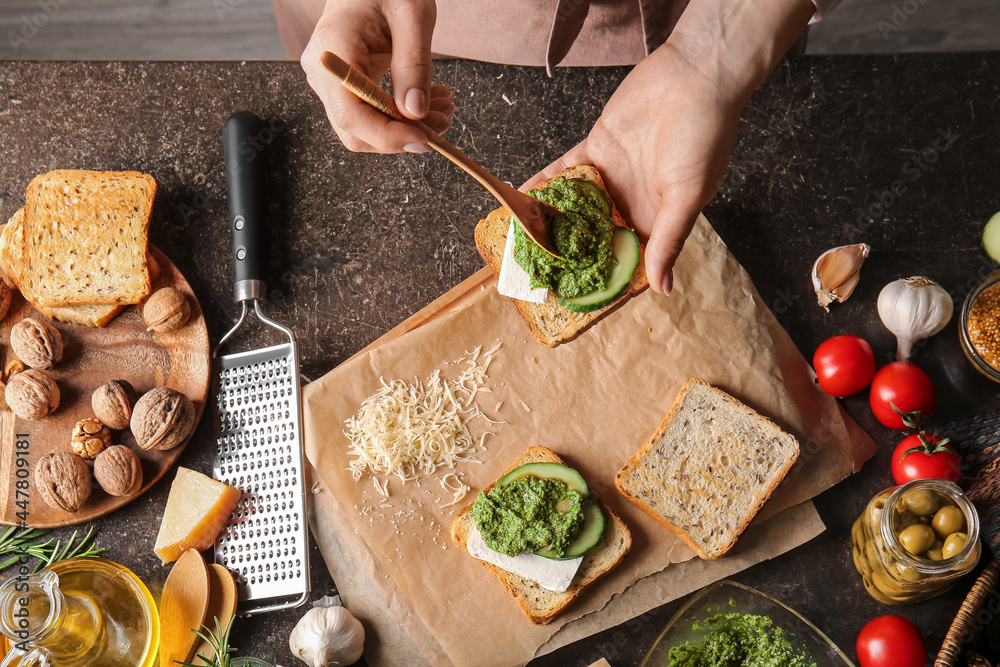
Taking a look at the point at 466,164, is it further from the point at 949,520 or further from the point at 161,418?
the point at 949,520

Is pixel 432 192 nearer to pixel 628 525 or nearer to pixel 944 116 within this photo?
pixel 628 525

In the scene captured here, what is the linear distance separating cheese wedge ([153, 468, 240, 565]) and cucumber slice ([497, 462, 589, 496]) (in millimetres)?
1159

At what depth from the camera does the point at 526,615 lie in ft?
9.19

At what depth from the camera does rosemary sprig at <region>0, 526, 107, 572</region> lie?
2.92m

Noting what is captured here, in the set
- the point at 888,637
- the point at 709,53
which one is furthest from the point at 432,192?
the point at 888,637

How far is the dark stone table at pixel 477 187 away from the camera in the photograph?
118 inches

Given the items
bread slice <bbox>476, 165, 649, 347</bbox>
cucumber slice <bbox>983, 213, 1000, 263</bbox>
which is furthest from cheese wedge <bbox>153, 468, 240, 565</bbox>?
cucumber slice <bbox>983, 213, 1000, 263</bbox>

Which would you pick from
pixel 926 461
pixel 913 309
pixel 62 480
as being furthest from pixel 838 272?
pixel 62 480

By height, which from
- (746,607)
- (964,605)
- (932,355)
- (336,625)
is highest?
(932,355)

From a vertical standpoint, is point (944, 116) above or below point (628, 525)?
above

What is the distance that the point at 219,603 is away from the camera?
2.84 metres

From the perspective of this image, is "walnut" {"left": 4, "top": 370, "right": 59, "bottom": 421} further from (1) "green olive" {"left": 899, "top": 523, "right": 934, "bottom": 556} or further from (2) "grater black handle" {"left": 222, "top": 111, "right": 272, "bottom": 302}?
(1) "green olive" {"left": 899, "top": 523, "right": 934, "bottom": 556}

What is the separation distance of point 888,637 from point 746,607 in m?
0.54

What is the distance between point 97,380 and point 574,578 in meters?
2.24
